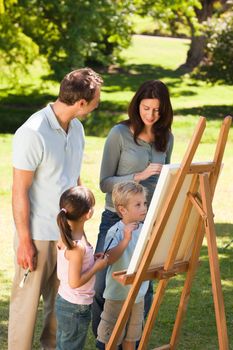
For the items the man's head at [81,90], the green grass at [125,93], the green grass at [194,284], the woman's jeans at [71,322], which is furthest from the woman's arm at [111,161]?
the green grass at [125,93]

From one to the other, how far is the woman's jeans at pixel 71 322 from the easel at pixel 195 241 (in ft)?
0.76

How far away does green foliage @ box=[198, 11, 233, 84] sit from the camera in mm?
25484

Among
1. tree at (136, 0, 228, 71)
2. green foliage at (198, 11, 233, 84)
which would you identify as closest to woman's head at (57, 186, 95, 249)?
green foliage at (198, 11, 233, 84)

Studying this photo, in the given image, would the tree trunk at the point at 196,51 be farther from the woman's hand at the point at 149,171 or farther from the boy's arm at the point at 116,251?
the boy's arm at the point at 116,251

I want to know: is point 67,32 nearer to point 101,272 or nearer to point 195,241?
point 101,272

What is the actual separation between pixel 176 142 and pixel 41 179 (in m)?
15.4

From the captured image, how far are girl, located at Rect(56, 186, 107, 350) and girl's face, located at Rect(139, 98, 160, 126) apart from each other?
98 cm

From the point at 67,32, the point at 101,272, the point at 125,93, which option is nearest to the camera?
the point at 101,272

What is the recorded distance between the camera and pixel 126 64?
41.8m

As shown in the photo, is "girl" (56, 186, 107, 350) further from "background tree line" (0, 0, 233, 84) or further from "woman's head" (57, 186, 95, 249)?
"background tree line" (0, 0, 233, 84)

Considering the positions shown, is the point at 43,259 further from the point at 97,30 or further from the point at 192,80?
the point at 192,80

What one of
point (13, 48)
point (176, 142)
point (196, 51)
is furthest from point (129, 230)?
point (196, 51)

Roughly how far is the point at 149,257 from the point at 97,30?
19.9 meters

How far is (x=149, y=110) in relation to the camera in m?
6.18
